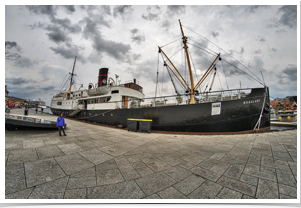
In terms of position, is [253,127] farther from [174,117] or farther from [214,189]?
[214,189]

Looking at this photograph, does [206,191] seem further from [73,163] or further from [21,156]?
[21,156]

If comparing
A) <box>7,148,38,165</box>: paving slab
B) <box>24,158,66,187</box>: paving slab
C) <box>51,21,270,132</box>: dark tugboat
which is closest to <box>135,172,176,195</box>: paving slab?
<box>24,158,66,187</box>: paving slab

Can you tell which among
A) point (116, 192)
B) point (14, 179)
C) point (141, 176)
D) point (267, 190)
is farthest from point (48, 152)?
point (267, 190)

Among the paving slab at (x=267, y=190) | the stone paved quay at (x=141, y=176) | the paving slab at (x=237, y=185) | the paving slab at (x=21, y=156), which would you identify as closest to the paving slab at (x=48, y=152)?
the stone paved quay at (x=141, y=176)

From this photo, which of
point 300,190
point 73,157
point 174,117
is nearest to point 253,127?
point 174,117

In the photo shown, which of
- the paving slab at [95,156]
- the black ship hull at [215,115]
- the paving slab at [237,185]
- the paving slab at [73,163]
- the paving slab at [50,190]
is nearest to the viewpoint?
the paving slab at [50,190]

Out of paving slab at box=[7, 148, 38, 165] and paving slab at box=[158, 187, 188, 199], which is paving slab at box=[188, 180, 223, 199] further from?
paving slab at box=[7, 148, 38, 165]

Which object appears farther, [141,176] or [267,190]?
[141,176]

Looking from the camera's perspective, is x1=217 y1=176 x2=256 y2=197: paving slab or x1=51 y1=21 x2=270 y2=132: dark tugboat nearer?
x1=217 y1=176 x2=256 y2=197: paving slab

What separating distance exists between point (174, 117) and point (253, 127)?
741 cm

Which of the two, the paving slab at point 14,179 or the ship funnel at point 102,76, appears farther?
the ship funnel at point 102,76

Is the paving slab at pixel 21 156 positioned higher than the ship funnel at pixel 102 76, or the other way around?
the ship funnel at pixel 102 76

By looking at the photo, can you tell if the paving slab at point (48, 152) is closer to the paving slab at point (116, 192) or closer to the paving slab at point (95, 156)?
the paving slab at point (95, 156)

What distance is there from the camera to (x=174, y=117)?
10.7m
